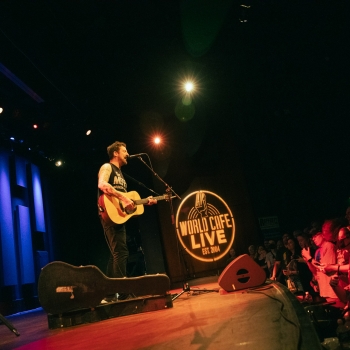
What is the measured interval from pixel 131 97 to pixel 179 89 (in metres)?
1.41

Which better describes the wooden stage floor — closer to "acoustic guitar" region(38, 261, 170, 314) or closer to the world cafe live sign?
"acoustic guitar" region(38, 261, 170, 314)

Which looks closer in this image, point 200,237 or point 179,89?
point 200,237

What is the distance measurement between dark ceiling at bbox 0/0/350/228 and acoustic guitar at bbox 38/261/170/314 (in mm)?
4414

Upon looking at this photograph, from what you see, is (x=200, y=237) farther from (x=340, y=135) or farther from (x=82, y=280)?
(x=340, y=135)

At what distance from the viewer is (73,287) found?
293cm

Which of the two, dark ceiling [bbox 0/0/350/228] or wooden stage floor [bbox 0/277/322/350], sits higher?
dark ceiling [bbox 0/0/350/228]

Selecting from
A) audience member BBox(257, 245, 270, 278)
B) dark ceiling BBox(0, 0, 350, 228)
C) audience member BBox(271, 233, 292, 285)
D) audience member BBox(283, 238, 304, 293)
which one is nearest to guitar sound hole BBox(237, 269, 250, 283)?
audience member BBox(283, 238, 304, 293)

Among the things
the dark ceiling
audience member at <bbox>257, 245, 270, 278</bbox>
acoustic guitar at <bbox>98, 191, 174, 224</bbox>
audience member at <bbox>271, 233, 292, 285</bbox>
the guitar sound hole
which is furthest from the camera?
audience member at <bbox>257, 245, 270, 278</bbox>

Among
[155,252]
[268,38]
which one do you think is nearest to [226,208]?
[155,252]

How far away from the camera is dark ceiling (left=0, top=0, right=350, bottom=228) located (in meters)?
6.11

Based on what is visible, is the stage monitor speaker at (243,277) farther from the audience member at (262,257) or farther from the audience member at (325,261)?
the audience member at (262,257)

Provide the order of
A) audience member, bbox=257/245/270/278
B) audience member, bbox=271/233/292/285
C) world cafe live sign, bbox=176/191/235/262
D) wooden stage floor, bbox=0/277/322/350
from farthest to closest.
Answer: world cafe live sign, bbox=176/191/235/262, audience member, bbox=257/245/270/278, audience member, bbox=271/233/292/285, wooden stage floor, bbox=0/277/322/350

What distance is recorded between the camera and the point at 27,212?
8.82 meters

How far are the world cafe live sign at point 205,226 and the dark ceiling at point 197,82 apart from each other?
0.97 metres
